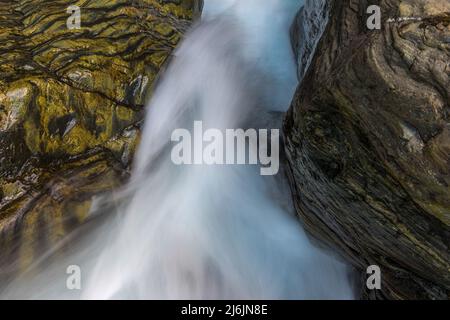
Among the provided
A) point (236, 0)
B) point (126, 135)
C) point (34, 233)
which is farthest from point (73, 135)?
point (236, 0)

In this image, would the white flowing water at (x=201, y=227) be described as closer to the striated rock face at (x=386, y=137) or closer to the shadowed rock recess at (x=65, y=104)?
the shadowed rock recess at (x=65, y=104)

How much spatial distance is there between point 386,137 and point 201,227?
2.17 metres

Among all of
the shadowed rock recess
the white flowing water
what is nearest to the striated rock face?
the white flowing water

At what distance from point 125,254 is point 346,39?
2.62 meters

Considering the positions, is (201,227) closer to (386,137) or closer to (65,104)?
(65,104)

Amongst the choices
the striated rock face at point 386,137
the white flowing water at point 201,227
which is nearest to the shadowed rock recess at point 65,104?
the white flowing water at point 201,227

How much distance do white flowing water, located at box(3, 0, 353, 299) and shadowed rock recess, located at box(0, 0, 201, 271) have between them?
0.86 ft

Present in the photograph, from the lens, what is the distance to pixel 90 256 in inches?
142

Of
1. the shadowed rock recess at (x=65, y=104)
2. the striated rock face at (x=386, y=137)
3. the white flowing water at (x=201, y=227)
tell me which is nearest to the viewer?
the striated rock face at (x=386, y=137)

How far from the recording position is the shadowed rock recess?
3264 mm

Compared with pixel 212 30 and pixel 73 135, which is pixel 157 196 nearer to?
pixel 73 135

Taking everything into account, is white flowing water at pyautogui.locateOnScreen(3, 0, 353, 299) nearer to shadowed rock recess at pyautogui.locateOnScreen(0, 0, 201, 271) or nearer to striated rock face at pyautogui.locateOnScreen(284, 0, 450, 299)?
shadowed rock recess at pyautogui.locateOnScreen(0, 0, 201, 271)

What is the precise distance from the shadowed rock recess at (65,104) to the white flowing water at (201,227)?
0.26 metres

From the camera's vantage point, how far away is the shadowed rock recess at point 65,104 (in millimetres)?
3264
